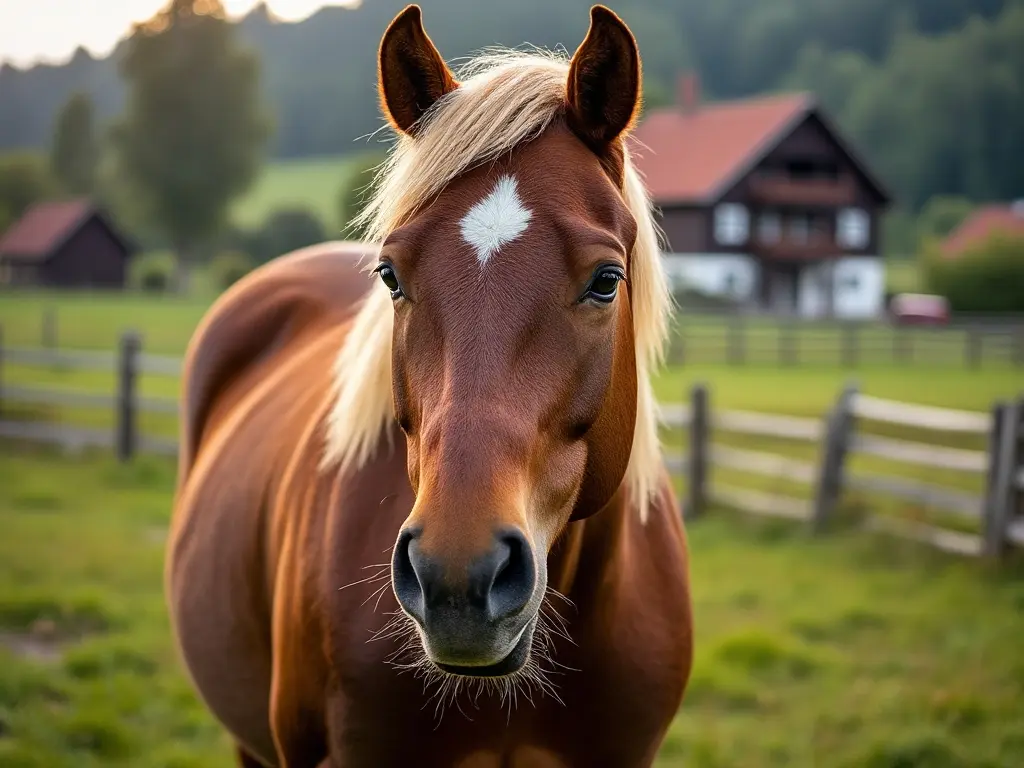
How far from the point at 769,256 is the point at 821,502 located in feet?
112

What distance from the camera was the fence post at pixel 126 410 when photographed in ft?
36.5

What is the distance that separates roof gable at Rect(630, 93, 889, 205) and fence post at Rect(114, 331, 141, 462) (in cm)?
2894

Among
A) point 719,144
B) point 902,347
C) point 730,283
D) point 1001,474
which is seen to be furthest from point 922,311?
point 1001,474

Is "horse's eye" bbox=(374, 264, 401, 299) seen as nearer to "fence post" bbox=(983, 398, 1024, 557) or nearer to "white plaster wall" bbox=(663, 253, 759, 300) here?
"fence post" bbox=(983, 398, 1024, 557)

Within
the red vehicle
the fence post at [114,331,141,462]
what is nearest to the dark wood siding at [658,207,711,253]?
the red vehicle

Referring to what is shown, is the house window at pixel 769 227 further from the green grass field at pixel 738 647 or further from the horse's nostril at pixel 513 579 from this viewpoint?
the horse's nostril at pixel 513 579

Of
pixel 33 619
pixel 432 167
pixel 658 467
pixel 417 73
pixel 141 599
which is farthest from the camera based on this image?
pixel 141 599

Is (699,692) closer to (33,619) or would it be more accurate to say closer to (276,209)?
(33,619)

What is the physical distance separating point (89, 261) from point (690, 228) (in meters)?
23.5

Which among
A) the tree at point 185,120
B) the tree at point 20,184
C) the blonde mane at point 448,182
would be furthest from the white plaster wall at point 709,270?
A: the blonde mane at point 448,182

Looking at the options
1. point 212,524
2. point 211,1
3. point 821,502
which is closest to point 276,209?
point 211,1

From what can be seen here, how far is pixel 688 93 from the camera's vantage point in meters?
41.8

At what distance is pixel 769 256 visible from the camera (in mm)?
40594

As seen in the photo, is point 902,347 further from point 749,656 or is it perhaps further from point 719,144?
point 749,656
